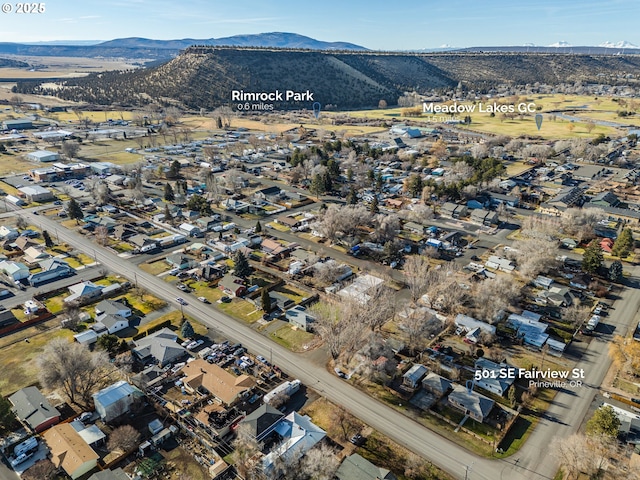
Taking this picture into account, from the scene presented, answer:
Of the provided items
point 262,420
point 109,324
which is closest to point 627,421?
point 262,420

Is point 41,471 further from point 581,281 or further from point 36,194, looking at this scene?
point 36,194

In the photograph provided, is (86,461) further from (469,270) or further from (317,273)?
(469,270)

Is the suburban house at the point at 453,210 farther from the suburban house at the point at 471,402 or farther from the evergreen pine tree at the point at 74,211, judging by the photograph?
the evergreen pine tree at the point at 74,211

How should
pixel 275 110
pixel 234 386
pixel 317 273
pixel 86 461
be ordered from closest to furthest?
pixel 86 461, pixel 234 386, pixel 317 273, pixel 275 110

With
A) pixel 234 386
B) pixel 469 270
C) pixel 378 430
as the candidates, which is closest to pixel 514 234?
pixel 469 270

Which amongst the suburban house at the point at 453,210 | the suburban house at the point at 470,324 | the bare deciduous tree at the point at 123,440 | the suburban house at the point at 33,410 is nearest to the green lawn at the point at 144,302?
the suburban house at the point at 33,410

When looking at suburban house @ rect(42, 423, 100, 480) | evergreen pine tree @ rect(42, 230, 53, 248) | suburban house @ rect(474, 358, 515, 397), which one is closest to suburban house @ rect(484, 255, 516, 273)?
suburban house @ rect(474, 358, 515, 397)

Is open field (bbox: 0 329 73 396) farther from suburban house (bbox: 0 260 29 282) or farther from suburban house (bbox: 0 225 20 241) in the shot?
suburban house (bbox: 0 225 20 241)
